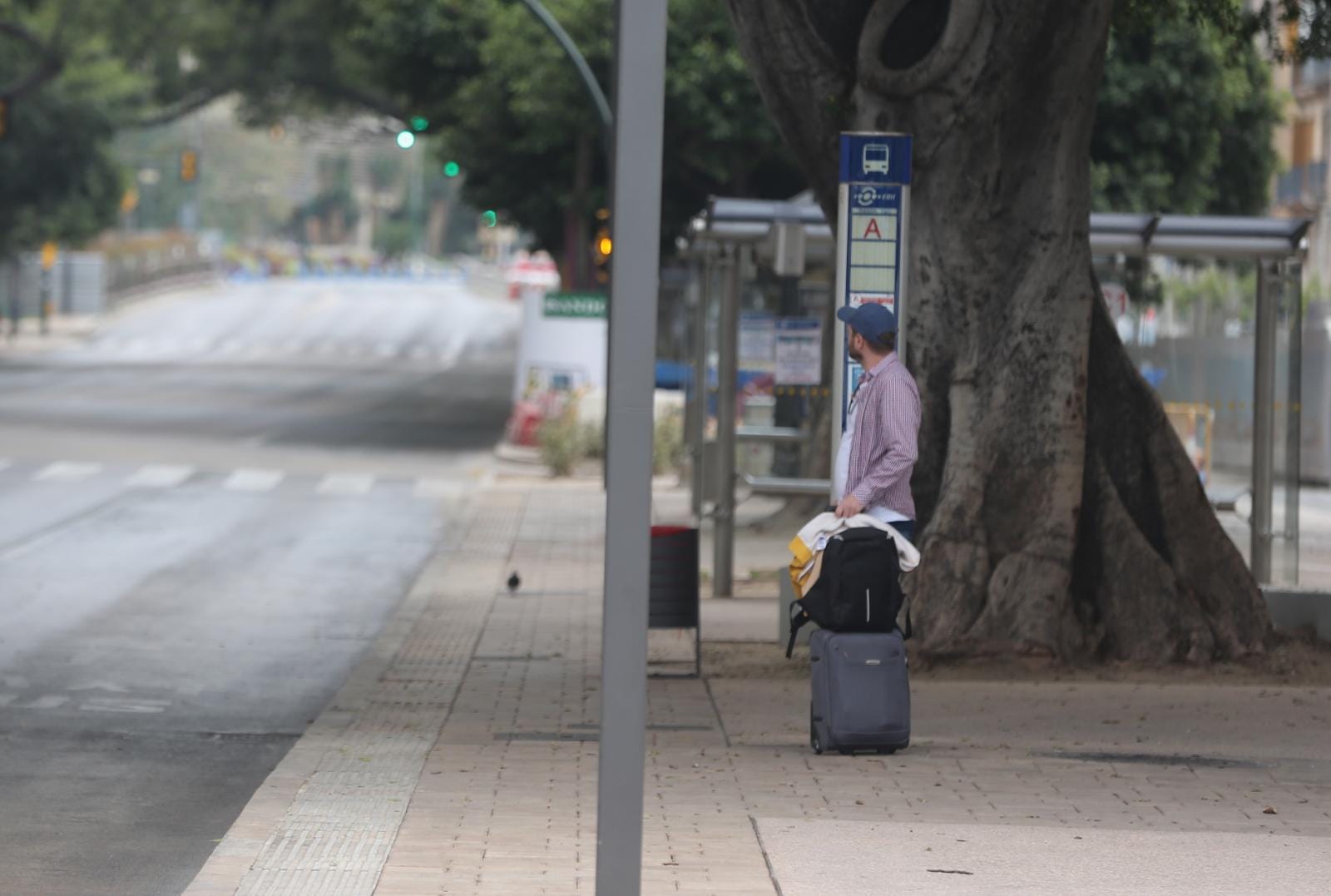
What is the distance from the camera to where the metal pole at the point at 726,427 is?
599 inches

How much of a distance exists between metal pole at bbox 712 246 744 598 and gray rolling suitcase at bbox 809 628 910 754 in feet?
21.6

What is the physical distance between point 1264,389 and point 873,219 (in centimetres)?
542

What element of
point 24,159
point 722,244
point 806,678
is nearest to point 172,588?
point 722,244

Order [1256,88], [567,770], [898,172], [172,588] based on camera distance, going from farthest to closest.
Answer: [1256,88], [172,588], [898,172], [567,770]

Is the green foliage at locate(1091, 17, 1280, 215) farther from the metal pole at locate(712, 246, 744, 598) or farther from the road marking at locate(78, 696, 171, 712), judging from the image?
the road marking at locate(78, 696, 171, 712)

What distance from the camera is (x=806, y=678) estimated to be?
1114 cm

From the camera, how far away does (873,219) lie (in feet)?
36.2

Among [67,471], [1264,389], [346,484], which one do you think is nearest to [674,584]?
[1264,389]

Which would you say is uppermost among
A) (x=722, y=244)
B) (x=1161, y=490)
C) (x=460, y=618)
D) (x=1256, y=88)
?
(x=1256, y=88)

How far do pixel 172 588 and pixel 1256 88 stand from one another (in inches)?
832

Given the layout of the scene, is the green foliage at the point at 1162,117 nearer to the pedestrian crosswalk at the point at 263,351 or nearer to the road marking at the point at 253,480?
the road marking at the point at 253,480

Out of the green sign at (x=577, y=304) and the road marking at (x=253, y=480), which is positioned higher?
the green sign at (x=577, y=304)

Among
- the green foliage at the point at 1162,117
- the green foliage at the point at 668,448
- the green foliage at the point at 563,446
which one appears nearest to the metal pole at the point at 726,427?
the green foliage at the point at 668,448

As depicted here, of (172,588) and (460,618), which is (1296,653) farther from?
(172,588)
